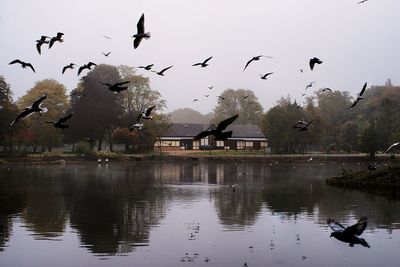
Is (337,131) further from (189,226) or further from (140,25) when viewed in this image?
(140,25)

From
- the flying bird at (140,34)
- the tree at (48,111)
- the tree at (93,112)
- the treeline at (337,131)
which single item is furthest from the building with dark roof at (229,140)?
the flying bird at (140,34)

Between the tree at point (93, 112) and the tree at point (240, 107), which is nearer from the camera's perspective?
the tree at point (93, 112)

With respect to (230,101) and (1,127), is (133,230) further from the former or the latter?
(230,101)

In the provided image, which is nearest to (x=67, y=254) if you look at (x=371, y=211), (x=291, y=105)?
(x=371, y=211)

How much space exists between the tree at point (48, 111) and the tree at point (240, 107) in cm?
5770

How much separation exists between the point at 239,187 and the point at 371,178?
510 inches

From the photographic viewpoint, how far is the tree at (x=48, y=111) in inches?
4350

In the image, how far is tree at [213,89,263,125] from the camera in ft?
542

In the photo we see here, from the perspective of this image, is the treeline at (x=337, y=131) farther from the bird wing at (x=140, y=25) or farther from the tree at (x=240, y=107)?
the bird wing at (x=140, y=25)

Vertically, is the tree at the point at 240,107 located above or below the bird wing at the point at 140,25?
above

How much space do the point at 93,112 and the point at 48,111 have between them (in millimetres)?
10456

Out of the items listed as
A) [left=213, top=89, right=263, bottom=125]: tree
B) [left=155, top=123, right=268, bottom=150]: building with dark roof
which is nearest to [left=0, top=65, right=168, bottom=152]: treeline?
[left=155, top=123, right=268, bottom=150]: building with dark roof

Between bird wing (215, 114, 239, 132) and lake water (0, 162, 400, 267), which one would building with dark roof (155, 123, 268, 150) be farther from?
bird wing (215, 114, 239, 132)

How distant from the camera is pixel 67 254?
71.4 ft
